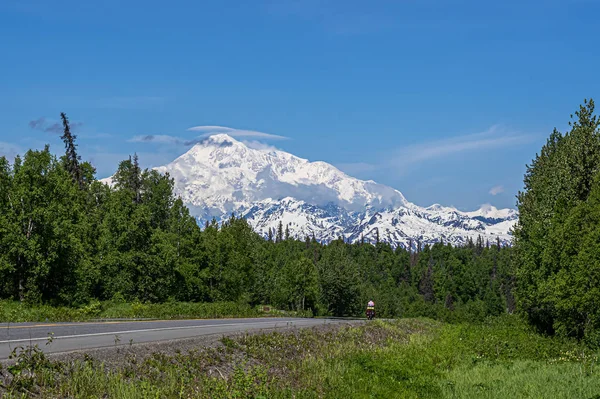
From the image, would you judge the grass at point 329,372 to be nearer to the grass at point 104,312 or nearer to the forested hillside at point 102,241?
the grass at point 104,312

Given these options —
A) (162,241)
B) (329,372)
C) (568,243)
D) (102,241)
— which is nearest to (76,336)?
(329,372)

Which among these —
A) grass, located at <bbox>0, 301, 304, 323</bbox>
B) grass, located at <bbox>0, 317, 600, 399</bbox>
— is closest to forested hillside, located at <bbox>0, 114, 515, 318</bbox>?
grass, located at <bbox>0, 301, 304, 323</bbox>

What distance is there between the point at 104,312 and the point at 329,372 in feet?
59.7

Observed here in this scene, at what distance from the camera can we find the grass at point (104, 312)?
22.4 metres

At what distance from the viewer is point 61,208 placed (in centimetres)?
3878

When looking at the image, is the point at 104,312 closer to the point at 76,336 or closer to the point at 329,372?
the point at 76,336

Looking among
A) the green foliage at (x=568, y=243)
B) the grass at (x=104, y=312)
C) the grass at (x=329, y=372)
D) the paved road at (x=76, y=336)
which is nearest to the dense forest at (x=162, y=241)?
the green foliage at (x=568, y=243)

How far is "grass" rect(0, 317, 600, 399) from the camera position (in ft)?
34.6

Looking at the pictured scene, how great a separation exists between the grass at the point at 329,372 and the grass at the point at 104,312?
9.17 meters

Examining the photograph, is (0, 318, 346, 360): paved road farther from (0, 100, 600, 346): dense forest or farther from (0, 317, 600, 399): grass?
(0, 100, 600, 346): dense forest

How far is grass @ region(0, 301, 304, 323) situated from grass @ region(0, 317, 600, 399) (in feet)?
30.1

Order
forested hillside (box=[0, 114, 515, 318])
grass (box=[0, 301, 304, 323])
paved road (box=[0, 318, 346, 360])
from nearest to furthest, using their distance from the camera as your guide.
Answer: paved road (box=[0, 318, 346, 360]) → grass (box=[0, 301, 304, 323]) → forested hillside (box=[0, 114, 515, 318])

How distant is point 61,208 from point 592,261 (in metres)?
31.9

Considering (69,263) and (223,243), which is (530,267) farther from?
(223,243)
